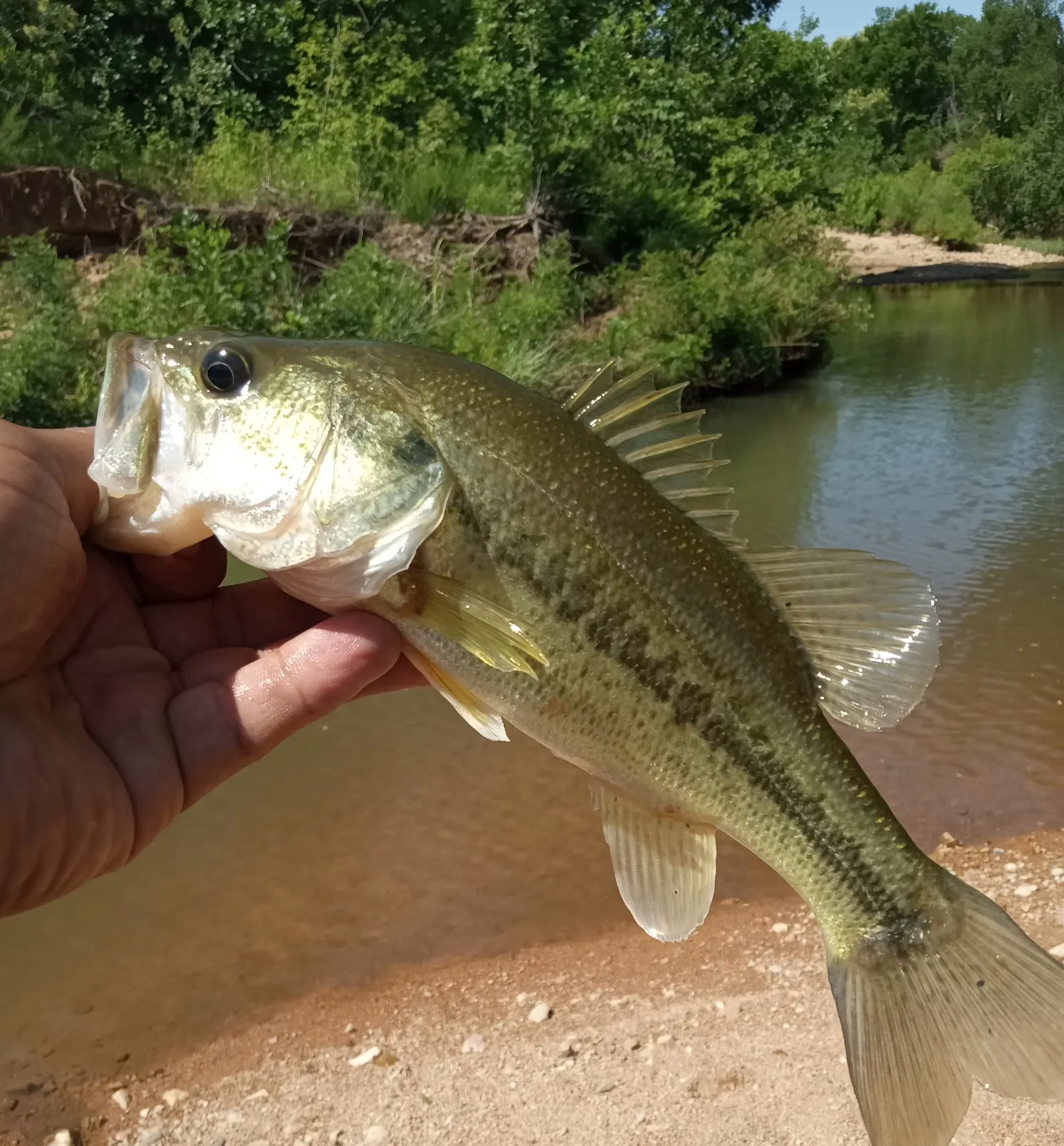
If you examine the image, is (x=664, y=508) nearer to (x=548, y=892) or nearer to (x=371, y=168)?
(x=548, y=892)

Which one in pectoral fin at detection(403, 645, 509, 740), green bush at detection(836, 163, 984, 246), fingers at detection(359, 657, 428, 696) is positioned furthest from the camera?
green bush at detection(836, 163, 984, 246)

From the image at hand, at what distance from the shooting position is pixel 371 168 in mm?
18094

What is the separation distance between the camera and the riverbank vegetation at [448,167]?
12922 mm

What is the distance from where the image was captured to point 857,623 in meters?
2.41

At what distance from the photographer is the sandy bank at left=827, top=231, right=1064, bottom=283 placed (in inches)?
1524

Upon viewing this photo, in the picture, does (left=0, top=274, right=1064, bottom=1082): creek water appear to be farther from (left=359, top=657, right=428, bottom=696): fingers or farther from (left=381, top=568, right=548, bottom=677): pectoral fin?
(left=381, top=568, right=548, bottom=677): pectoral fin

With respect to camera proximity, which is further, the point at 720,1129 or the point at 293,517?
the point at 720,1129

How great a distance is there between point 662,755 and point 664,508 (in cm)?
56

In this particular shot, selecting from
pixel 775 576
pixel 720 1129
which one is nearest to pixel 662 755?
pixel 775 576

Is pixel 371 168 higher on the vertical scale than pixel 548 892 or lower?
higher

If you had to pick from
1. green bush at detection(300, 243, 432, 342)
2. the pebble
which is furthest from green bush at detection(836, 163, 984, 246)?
the pebble

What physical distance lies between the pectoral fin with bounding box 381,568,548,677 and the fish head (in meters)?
0.06

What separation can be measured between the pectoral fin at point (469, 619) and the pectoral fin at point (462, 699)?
0.15 metres

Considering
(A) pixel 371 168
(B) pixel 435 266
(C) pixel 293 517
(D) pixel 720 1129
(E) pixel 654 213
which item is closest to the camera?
(C) pixel 293 517
